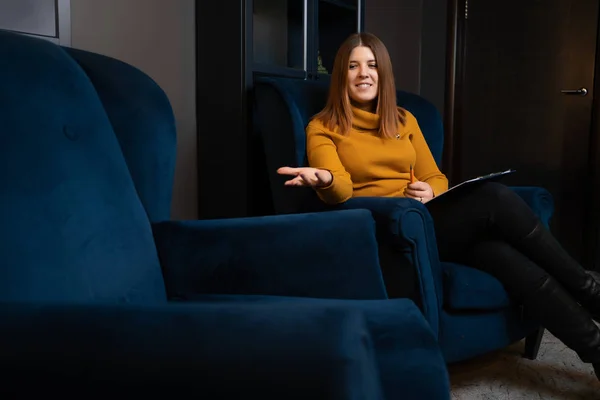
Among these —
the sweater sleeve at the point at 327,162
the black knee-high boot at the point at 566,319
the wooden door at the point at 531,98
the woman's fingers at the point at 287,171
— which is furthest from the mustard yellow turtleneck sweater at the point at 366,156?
the wooden door at the point at 531,98

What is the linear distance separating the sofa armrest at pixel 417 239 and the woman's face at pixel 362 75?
50 centimetres

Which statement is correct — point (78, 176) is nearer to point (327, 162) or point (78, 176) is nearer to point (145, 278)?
point (145, 278)

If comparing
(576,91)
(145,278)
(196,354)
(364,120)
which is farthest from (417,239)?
(576,91)

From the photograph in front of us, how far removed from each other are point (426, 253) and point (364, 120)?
59 cm

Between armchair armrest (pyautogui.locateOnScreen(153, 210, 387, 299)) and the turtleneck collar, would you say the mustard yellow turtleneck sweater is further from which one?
armchair armrest (pyautogui.locateOnScreen(153, 210, 387, 299))

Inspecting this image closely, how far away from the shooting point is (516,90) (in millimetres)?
3477

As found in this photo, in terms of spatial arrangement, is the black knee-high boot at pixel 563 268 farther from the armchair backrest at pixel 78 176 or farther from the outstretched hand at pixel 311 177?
the armchair backrest at pixel 78 176

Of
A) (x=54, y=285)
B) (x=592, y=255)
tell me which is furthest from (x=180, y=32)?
(x=592, y=255)

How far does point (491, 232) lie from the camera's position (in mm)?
1703

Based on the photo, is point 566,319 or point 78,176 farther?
point 566,319

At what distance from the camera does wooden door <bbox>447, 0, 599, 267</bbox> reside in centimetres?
327

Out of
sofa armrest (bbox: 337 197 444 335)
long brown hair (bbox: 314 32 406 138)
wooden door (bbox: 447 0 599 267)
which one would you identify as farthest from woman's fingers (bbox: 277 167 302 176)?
wooden door (bbox: 447 0 599 267)

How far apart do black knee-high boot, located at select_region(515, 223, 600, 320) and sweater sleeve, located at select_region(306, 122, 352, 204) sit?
490mm

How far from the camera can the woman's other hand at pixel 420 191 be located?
1915 millimetres
